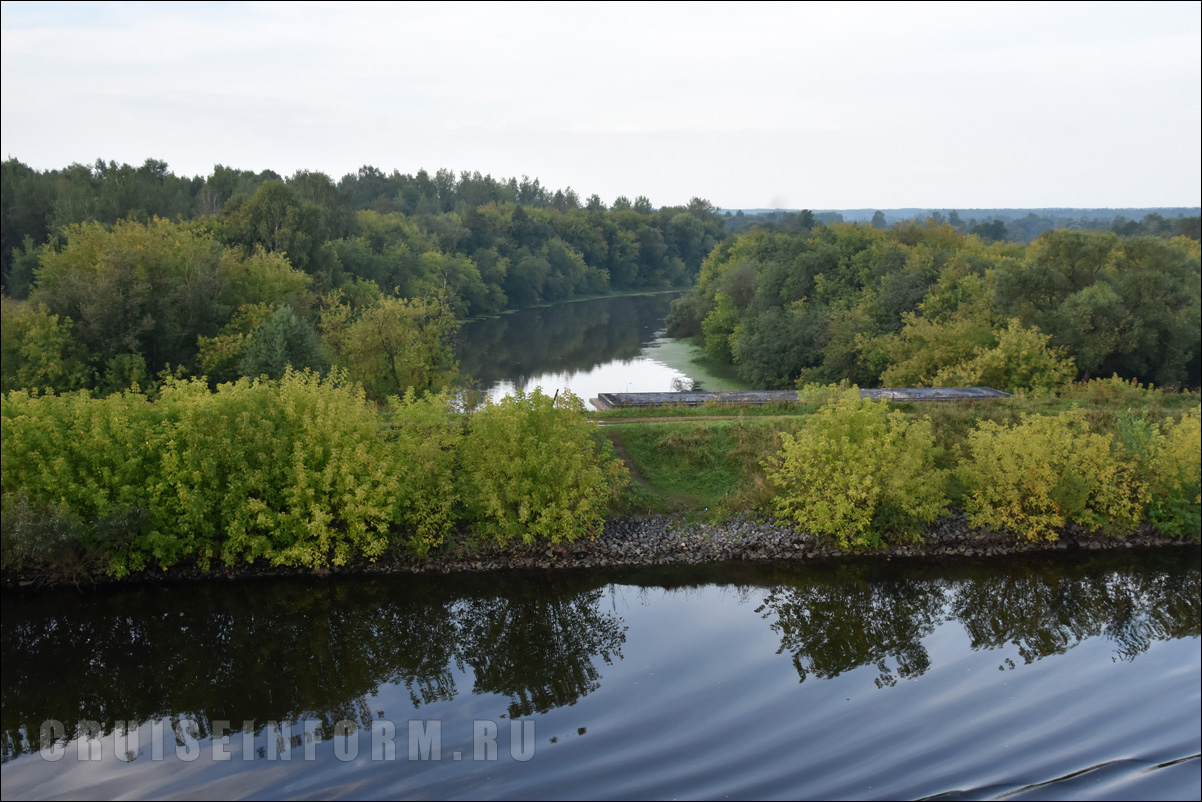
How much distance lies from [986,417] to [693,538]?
13.5 metres

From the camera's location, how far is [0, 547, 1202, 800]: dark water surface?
1650cm

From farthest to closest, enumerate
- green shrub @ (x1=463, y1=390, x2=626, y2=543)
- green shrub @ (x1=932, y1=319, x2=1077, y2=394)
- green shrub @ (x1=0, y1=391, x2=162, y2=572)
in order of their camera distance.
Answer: green shrub @ (x1=932, y1=319, x2=1077, y2=394)
green shrub @ (x1=463, y1=390, x2=626, y2=543)
green shrub @ (x1=0, y1=391, x2=162, y2=572)

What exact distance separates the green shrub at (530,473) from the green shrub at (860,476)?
6404 millimetres

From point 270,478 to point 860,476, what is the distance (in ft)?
57.5

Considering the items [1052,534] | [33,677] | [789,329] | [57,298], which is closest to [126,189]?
[57,298]

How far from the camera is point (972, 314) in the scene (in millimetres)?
43531

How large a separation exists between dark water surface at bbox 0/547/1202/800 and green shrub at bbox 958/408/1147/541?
4.60 ft

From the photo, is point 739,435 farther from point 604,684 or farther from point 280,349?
point 280,349

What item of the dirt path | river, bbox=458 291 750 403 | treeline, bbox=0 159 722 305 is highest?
treeline, bbox=0 159 722 305

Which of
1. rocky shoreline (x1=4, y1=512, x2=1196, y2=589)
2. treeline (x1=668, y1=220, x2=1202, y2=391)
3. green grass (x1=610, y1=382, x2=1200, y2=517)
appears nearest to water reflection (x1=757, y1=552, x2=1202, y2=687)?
rocky shoreline (x1=4, y1=512, x2=1196, y2=589)

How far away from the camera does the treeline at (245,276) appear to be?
34.3m

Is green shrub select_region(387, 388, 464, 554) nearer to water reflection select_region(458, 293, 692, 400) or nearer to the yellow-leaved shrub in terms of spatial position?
water reflection select_region(458, 293, 692, 400)

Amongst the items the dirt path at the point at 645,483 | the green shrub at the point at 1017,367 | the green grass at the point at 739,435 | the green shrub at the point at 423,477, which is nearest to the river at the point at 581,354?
the dirt path at the point at 645,483

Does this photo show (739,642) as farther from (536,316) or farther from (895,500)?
(536,316)
